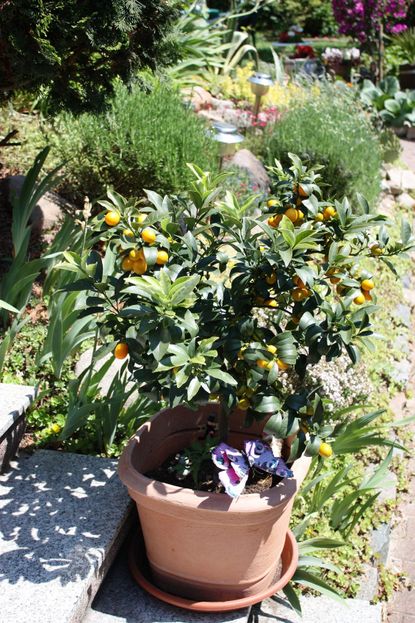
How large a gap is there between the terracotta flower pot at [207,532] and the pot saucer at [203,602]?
0.03 metres

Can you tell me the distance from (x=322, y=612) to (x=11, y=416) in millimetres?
1290

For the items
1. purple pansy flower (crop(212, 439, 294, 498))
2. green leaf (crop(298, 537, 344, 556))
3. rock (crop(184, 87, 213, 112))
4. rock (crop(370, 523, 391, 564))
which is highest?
purple pansy flower (crop(212, 439, 294, 498))

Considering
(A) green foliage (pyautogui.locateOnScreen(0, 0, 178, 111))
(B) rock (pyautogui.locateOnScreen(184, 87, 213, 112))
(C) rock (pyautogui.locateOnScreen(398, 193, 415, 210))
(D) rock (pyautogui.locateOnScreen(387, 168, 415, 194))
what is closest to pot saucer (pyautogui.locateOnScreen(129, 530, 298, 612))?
(A) green foliage (pyautogui.locateOnScreen(0, 0, 178, 111))

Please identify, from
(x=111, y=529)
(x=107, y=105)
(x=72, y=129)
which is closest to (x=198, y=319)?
(x=111, y=529)

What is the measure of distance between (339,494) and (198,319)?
140cm

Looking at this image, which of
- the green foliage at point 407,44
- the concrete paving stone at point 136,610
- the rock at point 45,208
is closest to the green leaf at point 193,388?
the concrete paving stone at point 136,610

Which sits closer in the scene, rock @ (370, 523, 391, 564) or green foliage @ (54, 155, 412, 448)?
green foliage @ (54, 155, 412, 448)

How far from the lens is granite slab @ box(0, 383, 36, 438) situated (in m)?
2.70

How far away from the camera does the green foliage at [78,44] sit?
10.2ft

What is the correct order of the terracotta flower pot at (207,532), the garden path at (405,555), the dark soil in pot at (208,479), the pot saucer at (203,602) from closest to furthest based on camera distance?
the terracotta flower pot at (207,532) → the pot saucer at (203,602) → the dark soil in pot at (208,479) → the garden path at (405,555)

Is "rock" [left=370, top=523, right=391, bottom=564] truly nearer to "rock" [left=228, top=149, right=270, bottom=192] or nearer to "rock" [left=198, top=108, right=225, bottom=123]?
"rock" [left=228, top=149, right=270, bottom=192]

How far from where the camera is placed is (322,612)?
2.74 metres

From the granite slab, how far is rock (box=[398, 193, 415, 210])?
Answer: 5.48 m

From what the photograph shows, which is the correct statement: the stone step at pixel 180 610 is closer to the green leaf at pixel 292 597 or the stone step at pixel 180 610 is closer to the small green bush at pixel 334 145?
the green leaf at pixel 292 597
